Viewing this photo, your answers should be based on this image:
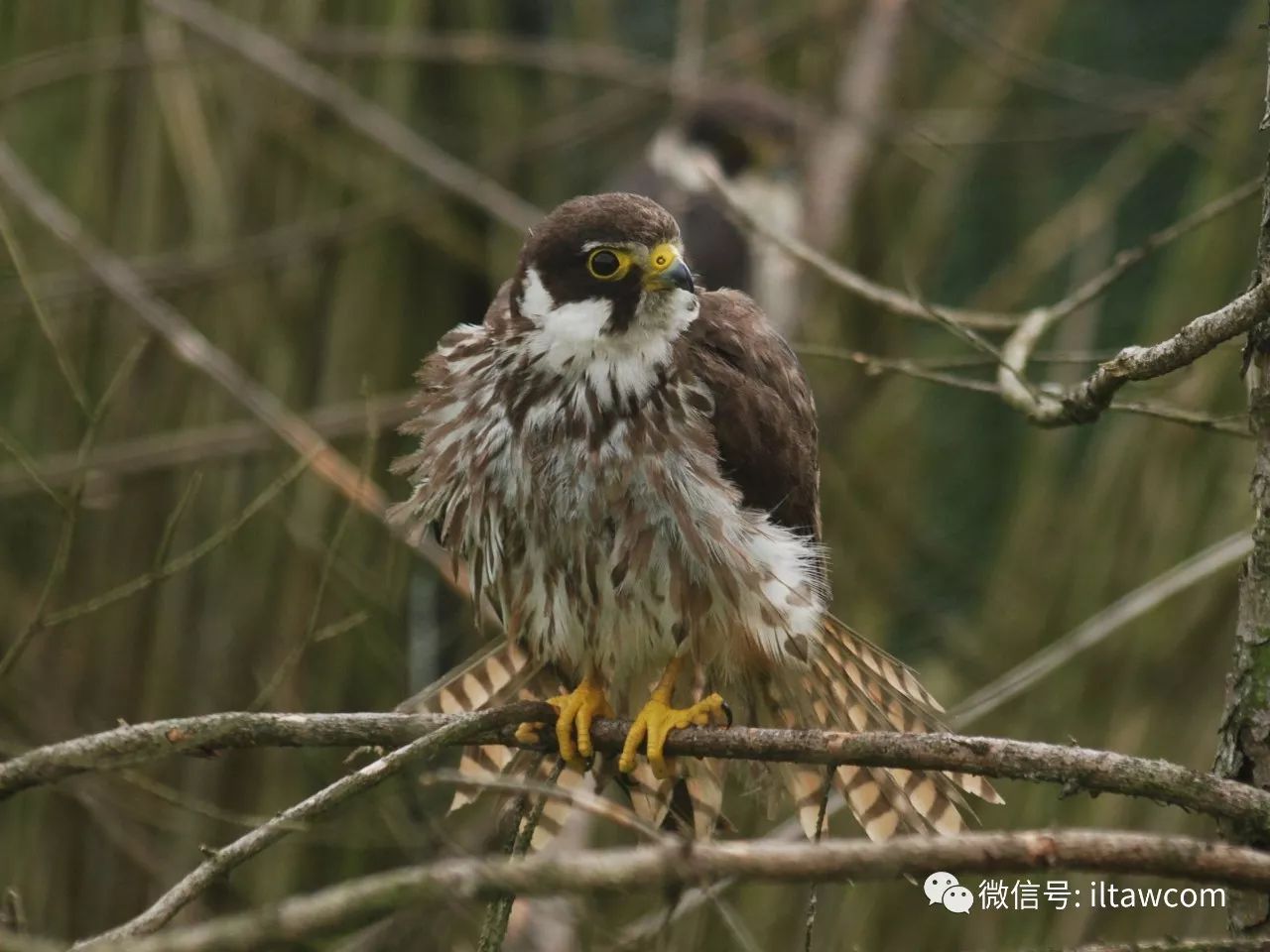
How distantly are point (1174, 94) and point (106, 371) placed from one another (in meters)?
3.06

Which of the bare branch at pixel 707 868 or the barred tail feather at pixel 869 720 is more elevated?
the barred tail feather at pixel 869 720

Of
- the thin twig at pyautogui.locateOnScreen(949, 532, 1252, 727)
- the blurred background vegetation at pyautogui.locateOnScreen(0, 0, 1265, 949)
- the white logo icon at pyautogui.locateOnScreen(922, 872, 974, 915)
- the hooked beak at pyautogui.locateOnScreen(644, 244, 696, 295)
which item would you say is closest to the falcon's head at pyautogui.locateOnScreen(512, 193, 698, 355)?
the hooked beak at pyautogui.locateOnScreen(644, 244, 696, 295)

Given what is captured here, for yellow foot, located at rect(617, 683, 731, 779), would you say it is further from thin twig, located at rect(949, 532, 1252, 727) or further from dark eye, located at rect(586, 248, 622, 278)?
dark eye, located at rect(586, 248, 622, 278)

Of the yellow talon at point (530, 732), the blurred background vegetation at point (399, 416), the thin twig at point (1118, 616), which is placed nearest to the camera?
the yellow talon at point (530, 732)

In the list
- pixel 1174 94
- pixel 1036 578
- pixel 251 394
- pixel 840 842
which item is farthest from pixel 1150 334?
pixel 840 842

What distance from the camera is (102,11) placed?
14.5ft

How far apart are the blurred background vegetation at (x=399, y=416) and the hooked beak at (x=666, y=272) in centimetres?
118

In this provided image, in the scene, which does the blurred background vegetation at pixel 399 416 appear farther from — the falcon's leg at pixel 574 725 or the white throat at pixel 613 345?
the white throat at pixel 613 345

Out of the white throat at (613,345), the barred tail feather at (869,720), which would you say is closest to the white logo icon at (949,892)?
the barred tail feather at (869,720)

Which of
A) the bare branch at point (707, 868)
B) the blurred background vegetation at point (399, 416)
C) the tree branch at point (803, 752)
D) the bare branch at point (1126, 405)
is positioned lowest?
the bare branch at point (707, 868)

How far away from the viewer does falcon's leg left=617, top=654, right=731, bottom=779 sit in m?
2.60

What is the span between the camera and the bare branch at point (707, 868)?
48.9 inches

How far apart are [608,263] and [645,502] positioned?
0.40 meters

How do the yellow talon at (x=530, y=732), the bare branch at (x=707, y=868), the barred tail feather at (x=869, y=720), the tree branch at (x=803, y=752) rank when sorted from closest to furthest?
the bare branch at (x=707, y=868)
the tree branch at (x=803, y=752)
the barred tail feather at (x=869, y=720)
the yellow talon at (x=530, y=732)
